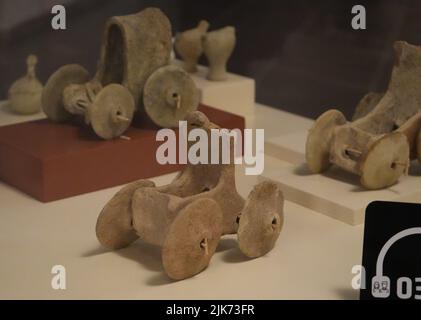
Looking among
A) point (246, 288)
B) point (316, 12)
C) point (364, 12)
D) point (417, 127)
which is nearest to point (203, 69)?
point (316, 12)

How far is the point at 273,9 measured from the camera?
3438 millimetres

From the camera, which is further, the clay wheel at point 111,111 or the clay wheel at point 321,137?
the clay wheel at point 111,111

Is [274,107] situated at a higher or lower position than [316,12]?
lower

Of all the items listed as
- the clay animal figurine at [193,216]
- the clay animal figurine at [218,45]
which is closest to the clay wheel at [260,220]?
the clay animal figurine at [193,216]

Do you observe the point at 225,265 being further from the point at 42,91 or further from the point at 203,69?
the point at 203,69

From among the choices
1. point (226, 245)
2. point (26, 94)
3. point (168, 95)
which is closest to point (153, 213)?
point (226, 245)

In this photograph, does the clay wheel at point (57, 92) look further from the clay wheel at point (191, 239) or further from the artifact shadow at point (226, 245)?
the clay wheel at point (191, 239)

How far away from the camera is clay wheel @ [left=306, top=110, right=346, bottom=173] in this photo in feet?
8.18

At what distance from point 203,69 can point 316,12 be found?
0.53 m

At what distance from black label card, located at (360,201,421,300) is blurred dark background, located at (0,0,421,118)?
1.18 metres

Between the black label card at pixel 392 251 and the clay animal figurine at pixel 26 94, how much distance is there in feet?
4.91

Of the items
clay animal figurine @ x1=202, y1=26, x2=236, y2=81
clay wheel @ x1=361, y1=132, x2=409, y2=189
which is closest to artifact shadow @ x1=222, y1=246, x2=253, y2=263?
clay wheel @ x1=361, y1=132, x2=409, y2=189

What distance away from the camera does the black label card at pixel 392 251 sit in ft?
5.86

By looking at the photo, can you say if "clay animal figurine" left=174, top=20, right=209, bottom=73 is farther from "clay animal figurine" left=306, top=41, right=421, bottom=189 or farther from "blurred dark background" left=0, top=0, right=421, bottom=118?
"clay animal figurine" left=306, top=41, right=421, bottom=189
